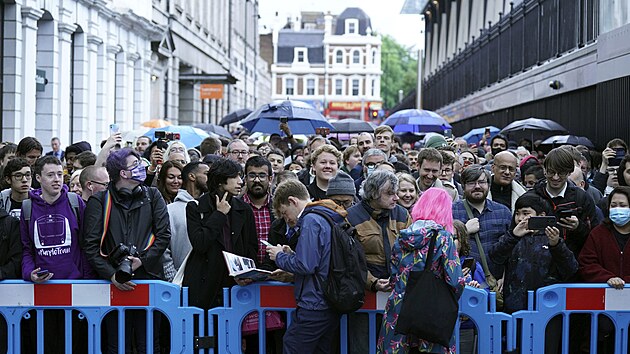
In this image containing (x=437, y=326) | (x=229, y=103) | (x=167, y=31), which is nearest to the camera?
(x=437, y=326)

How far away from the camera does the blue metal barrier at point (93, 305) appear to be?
7.62 m

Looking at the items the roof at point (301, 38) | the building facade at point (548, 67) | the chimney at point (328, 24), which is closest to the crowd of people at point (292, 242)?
the building facade at point (548, 67)

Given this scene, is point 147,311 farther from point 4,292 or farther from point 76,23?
point 76,23

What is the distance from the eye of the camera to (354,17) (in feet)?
482

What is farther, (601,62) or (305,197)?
(601,62)

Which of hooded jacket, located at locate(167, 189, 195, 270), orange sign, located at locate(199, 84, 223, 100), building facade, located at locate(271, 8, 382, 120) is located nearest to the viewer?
hooded jacket, located at locate(167, 189, 195, 270)

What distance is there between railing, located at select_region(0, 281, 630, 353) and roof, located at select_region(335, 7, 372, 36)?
14028cm

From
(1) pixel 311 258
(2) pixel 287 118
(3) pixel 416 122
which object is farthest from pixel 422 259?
(3) pixel 416 122

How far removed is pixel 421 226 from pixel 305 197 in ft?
3.82

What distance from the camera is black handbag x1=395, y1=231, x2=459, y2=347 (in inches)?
270

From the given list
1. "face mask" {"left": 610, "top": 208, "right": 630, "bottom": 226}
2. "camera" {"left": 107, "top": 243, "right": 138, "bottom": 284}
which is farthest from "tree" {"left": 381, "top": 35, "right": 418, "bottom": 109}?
"camera" {"left": 107, "top": 243, "right": 138, "bottom": 284}

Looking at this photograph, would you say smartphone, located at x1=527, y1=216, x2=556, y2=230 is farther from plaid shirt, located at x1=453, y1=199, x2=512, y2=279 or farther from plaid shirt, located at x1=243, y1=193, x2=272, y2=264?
plaid shirt, located at x1=243, y1=193, x2=272, y2=264

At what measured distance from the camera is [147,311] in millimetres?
7688

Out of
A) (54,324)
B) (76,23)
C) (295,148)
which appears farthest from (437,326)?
(76,23)
